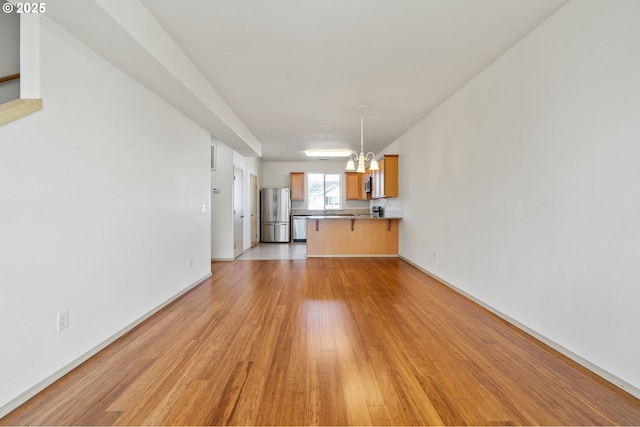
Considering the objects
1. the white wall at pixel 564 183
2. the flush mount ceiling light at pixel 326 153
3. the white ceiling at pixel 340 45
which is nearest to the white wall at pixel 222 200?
the white ceiling at pixel 340 45

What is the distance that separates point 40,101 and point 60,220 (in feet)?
2.41

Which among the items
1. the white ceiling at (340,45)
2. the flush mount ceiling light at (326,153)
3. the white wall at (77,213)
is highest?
the white ceiling at (340,45)

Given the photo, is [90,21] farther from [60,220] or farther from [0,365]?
[0,365]

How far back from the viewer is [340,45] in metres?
2.56

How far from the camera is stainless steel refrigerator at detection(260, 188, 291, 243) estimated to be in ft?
27.9

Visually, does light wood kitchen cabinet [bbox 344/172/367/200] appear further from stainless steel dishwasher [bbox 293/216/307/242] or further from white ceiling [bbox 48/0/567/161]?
white ceiling [bbox 48/0/567/161]

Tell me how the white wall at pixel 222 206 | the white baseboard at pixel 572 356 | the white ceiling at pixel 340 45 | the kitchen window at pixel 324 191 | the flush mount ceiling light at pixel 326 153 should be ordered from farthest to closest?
1. the kitchen window at pixel 324 191
2. the flush mount ceiling light at pixel 326 153
3. the white wall at pixel 222 206
4. the white ceiling at pixel 340 45
5. the white baseboard at pixel 572 356

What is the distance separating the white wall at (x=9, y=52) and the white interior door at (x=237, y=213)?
403cm

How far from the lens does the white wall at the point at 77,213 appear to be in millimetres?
1569

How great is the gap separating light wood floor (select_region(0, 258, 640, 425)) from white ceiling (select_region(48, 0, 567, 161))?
227 cm

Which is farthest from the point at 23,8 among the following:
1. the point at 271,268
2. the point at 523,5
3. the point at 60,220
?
the point at 271,268

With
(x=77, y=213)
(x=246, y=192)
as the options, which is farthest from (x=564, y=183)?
(x=246, y=192)

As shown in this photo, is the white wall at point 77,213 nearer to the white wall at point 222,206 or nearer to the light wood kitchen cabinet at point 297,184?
the white wall at point 222,206

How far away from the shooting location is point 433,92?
365 centimetres
